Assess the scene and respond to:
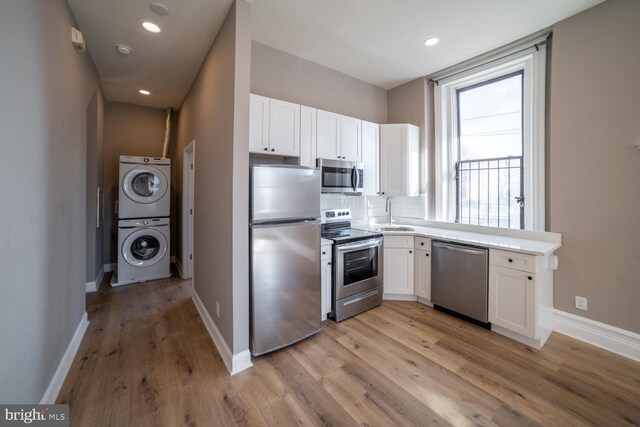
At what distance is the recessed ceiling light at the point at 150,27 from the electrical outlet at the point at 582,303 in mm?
4853

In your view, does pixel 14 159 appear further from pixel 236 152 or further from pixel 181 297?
pixel 181 297

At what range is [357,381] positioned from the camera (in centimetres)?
195

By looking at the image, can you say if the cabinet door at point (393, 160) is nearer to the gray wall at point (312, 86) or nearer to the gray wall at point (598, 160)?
the gray wall at point (312, 86)

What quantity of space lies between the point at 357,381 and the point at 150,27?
3.62 metres

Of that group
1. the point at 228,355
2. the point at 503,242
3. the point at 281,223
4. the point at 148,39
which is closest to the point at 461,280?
the point at 503,242

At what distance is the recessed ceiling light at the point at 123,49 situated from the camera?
2760mm

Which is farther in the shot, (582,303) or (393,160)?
(393,160)

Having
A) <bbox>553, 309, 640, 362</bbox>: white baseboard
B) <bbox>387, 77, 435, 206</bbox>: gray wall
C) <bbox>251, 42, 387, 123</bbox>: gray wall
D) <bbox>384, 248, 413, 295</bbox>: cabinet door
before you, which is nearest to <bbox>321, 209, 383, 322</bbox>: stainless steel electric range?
<bbox>384, 248, 413, 295</bbox>: cabinet door

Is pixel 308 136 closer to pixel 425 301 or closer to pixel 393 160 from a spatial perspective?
pixel 393 160

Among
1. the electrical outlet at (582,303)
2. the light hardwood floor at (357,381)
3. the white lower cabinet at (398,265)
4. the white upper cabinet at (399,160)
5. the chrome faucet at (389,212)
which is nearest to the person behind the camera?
the light hardwood floor at (357,381)

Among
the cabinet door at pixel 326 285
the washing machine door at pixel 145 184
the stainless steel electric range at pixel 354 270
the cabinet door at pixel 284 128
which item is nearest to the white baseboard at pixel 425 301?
the stainless steel electric range at pixel 354 270

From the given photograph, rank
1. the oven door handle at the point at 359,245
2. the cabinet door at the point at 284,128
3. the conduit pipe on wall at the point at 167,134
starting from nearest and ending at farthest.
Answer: the cabinet door at the point at 284,128 < the oven door handle at the point at 359,245 < the conduit pipe on wall at the point at 167,134

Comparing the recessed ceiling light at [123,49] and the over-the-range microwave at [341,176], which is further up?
the recessed ceiling light at [123,49]

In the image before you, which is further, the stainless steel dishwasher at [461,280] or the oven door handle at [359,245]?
the oven door handle at [359,245]
